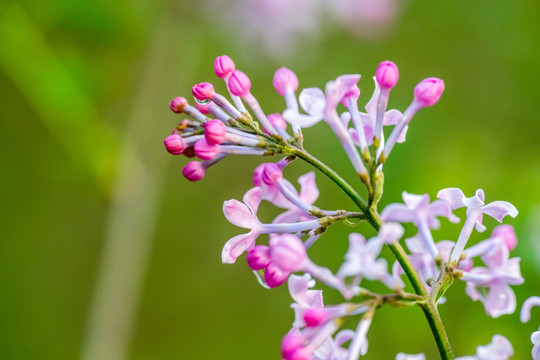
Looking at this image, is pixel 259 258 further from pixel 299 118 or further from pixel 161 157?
pixel 161 157

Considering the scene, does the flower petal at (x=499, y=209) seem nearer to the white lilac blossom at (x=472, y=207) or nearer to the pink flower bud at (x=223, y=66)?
the white lilac blossom at (x=472, y=207)

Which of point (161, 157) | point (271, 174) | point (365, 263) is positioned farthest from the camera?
point (161, 157)

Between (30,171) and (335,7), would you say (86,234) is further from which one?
(335,7)

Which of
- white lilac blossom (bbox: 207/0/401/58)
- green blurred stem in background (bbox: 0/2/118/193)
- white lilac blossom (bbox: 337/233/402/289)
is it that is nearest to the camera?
white lilac blossom (bbox: 337/233/402/289)

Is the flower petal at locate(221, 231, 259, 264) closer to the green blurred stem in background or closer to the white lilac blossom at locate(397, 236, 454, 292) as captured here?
the white lilac blossom at locate(397, 236, 454, 292)

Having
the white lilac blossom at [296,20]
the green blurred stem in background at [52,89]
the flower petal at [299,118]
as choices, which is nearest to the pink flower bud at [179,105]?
the flower petal at [299,118]

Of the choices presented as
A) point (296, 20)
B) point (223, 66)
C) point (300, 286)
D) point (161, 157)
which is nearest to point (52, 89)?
point (161, 157)

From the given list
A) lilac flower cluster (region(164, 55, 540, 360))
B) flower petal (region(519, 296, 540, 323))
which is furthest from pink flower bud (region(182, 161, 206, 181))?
flower petal (region(519, 296, 540, 323))
